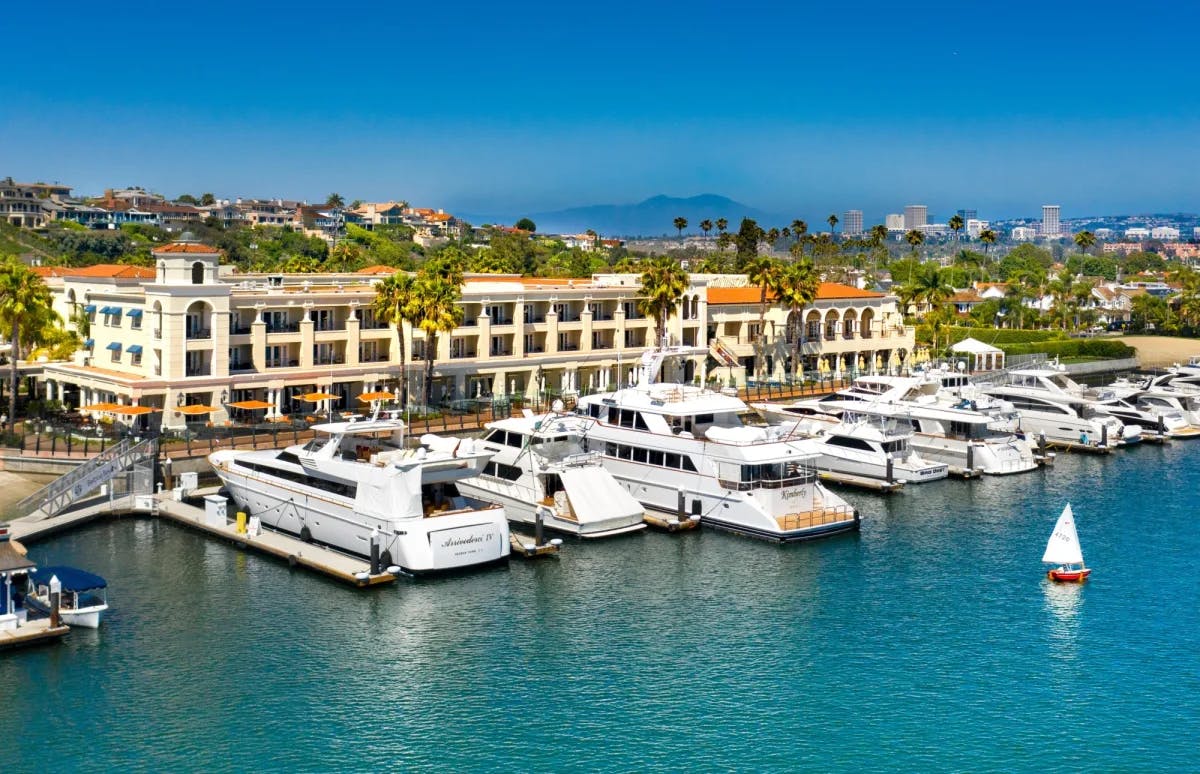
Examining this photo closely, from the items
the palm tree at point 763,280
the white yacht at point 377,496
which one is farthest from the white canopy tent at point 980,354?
the white yacht at point 377,496

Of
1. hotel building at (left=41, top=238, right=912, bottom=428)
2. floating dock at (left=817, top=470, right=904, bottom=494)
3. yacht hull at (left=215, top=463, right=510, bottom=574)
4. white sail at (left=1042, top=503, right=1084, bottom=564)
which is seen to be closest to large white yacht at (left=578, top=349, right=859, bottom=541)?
hotel building at (left=41, top=238, right=912, bottom=428)

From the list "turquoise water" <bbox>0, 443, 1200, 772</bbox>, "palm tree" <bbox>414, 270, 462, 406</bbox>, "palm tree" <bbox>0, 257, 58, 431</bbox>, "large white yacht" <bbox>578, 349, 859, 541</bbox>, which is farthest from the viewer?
"palm tree" <bbox>414, 270, 462, 406</bbox>

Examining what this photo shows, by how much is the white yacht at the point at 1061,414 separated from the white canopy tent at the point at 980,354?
9.50m

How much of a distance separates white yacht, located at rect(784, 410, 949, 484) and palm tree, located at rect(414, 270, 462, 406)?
775 inches

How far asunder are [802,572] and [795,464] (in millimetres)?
7649

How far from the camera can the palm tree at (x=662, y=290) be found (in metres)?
80.1

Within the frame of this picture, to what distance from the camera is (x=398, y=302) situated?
6731 cm

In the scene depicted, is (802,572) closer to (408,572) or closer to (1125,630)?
(1125,630)

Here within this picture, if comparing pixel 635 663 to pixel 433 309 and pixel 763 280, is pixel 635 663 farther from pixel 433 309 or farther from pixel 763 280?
pixel 763 280

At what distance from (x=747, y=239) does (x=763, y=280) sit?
217ft

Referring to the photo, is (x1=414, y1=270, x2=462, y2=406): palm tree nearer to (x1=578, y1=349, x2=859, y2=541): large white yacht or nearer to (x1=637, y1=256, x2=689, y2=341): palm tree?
(x1=578, y1=349, x2=859, y2=541): large white yacht

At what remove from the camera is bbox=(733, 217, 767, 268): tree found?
149 metres

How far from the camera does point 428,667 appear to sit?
114ft

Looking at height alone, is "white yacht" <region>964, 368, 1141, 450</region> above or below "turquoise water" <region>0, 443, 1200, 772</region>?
above
